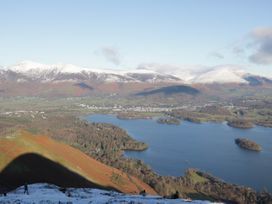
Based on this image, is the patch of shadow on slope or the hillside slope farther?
the hillside slope

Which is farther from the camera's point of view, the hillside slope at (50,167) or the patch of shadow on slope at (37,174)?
the hillside slope at (50,167)

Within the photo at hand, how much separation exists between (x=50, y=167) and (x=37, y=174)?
8.60 m

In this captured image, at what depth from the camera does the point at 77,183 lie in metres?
118

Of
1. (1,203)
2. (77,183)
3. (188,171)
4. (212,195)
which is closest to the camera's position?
(1,203)

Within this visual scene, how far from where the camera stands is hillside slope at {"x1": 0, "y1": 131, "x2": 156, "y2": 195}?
115 metres

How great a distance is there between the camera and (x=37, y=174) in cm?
11688

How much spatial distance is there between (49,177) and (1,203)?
5833 centimetres

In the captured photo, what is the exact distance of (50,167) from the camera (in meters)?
125

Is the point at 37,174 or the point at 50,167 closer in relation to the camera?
the point at 37,174

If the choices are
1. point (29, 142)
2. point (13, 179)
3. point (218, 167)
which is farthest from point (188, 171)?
point (13, 179)

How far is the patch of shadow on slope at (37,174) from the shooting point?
110 m

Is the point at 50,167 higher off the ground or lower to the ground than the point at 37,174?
higher

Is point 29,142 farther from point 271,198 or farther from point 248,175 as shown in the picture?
point 248,175

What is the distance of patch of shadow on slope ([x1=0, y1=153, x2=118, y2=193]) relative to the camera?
11006 cm
